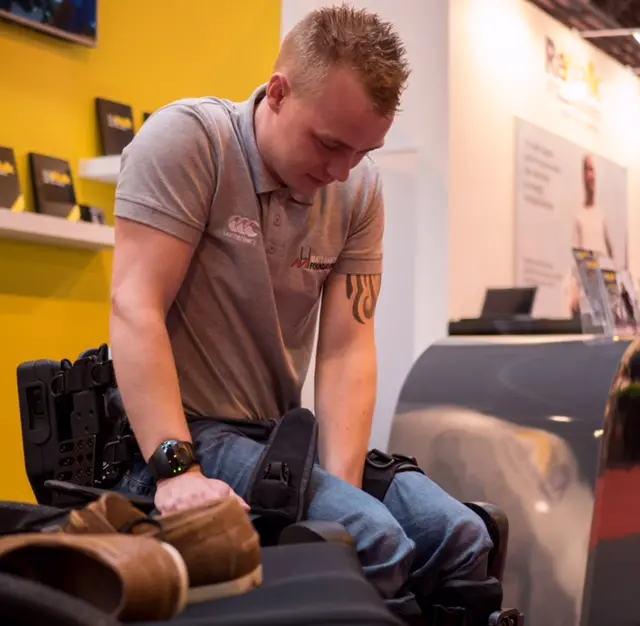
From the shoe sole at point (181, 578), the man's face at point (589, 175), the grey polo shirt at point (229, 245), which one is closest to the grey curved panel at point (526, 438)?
the grey polo shirt at point (229, 245)

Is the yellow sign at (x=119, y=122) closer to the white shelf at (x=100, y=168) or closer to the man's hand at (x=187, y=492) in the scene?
the white shelf at (x=100, y=168)

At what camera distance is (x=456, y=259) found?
4598 mm

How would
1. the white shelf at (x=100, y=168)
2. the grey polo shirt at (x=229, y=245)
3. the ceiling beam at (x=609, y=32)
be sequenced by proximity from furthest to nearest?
the ceiling beam at (x=609, y=32), the white shelf at (x=100, y=168), the grey polo shirt at (x=229, y=245)

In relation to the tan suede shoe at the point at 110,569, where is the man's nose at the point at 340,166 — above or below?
above

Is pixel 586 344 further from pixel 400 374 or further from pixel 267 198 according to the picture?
pixel 400 374

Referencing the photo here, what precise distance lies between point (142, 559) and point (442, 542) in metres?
0.81

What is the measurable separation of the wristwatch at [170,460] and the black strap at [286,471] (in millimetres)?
99

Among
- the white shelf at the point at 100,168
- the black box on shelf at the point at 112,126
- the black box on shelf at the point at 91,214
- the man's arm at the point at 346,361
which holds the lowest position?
the man's arm at the point at 346,361

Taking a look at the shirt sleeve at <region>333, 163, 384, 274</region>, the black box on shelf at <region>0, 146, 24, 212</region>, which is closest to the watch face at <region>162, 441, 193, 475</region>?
the shirt sleeve at <region>333, 163, 384, 274</region>

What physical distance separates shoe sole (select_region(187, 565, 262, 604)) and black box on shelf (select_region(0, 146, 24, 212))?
2.50 meters

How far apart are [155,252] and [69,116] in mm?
2234

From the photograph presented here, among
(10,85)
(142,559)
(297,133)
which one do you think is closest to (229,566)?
(142,559)

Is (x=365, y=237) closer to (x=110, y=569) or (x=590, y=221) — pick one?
(x=110, y=569)

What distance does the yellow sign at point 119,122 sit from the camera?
3.65m
